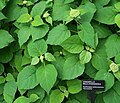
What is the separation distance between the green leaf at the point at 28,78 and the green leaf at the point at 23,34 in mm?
136

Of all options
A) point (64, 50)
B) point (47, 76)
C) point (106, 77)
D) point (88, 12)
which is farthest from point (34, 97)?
point (88, 12)

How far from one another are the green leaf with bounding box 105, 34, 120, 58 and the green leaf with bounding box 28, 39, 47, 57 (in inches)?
11.7

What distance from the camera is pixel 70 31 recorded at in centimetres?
138

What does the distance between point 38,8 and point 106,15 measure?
347mm

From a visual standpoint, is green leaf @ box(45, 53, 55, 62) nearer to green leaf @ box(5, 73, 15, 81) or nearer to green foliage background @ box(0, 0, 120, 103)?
green foliage background @ box(0, 0, 120, 103)

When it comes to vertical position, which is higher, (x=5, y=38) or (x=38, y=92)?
(x=5, y=38)

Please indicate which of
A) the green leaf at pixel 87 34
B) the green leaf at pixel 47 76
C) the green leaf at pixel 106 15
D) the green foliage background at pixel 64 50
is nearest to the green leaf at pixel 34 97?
the green foliage background at pixel 64 50

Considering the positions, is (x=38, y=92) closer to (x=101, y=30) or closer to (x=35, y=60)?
(x=35, y=60)

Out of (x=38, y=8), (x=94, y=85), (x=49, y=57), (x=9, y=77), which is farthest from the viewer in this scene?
(x=9, y=77)

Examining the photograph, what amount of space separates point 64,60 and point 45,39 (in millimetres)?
143

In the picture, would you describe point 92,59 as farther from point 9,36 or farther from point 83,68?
point 9,36

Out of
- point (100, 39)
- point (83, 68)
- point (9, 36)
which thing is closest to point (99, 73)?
point (83, 68)

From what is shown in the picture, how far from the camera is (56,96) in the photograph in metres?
1.36

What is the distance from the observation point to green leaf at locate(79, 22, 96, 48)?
1.28 metres
